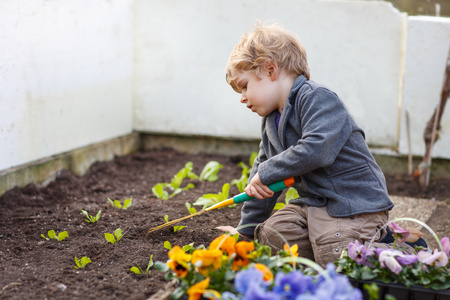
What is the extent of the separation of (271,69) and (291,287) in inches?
46.9

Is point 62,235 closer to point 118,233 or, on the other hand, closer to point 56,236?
point 56,236

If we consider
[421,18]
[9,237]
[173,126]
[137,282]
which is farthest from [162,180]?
[421,18]

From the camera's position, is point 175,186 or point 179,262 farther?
point 175,186

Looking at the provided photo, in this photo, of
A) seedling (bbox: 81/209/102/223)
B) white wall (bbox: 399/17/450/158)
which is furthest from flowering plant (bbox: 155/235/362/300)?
white wall (bbox: 399/17/450/158)

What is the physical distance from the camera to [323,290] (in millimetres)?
1398

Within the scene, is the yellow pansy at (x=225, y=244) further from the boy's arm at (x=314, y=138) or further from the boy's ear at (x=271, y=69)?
the boy's ear at (x=271, y=69)

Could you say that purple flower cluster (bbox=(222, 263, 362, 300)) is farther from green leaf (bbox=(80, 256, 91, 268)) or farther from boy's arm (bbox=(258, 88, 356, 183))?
green leaf (bbox=(80, 256, 91, 268))

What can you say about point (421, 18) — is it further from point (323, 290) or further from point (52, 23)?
point (323, 290)

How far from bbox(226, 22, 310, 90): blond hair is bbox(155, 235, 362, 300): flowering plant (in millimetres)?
895

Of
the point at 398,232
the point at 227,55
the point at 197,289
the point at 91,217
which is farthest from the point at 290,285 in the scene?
the point at 227,55

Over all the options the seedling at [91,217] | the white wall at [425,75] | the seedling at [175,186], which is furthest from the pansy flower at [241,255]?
the white wall at [425,75]

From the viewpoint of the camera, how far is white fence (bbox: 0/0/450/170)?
3541 mm

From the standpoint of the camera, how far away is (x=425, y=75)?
13.5ft

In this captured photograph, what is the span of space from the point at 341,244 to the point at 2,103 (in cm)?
208
